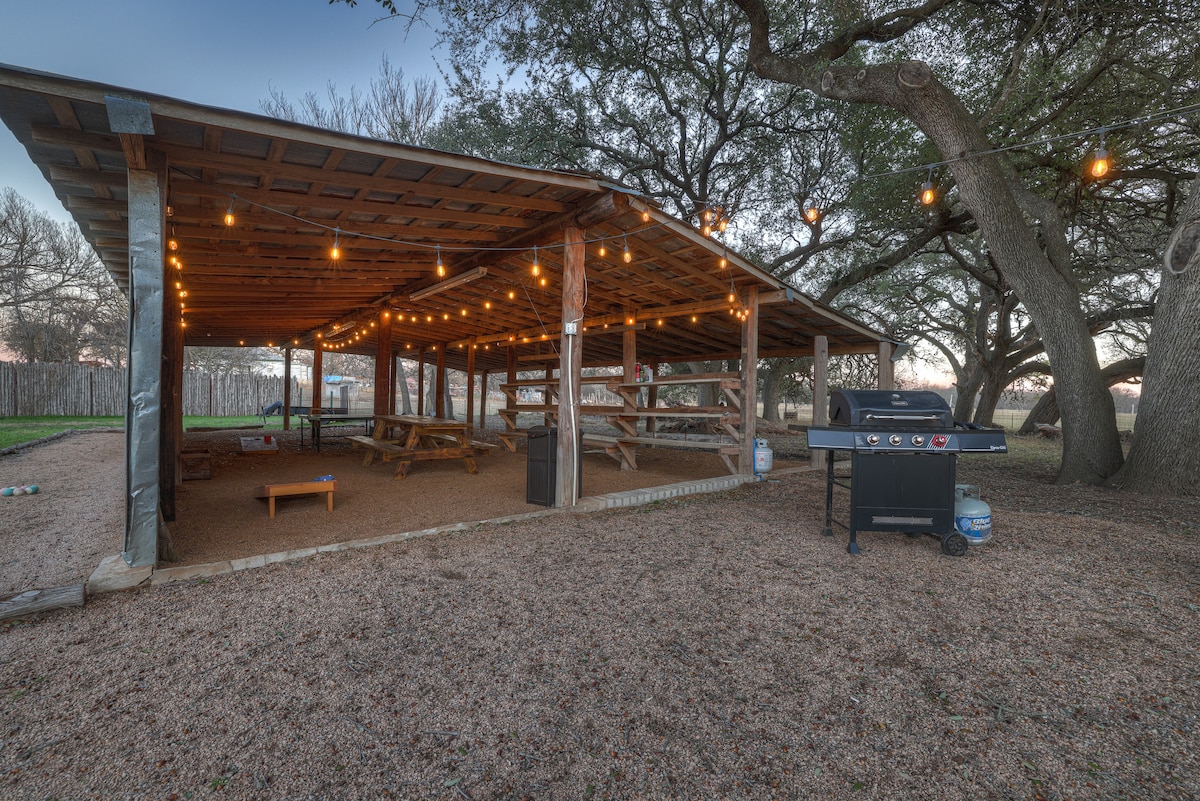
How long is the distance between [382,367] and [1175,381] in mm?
11980

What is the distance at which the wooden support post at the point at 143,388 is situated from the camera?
3078 mm

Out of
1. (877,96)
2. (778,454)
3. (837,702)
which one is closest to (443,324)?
(778,454)

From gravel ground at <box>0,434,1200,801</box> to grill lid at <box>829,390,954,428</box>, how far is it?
1.01 meters

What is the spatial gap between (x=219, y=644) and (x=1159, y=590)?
17.3ft

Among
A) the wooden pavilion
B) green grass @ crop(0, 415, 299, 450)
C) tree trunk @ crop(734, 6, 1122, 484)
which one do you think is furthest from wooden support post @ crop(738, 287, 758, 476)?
green grass @ crop(0, 415, 299, 450)

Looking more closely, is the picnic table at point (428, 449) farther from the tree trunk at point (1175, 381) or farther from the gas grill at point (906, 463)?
the tree trunk at point (1175, 381)

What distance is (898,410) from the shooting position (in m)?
3.79

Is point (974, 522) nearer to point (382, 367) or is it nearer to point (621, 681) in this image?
point (621, 681)

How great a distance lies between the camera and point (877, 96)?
663 centimetres

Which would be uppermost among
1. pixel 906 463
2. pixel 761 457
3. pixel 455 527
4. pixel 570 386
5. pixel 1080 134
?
pixel 1080 134

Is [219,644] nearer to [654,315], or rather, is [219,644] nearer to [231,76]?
[654,315]

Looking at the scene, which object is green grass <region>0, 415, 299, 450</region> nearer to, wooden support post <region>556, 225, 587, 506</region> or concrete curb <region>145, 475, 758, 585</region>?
concrete curb <region>145, 475, 758, 585</region>

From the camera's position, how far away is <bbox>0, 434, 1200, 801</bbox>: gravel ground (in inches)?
62.1

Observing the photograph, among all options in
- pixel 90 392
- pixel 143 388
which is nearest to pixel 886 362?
pixel 143 388
